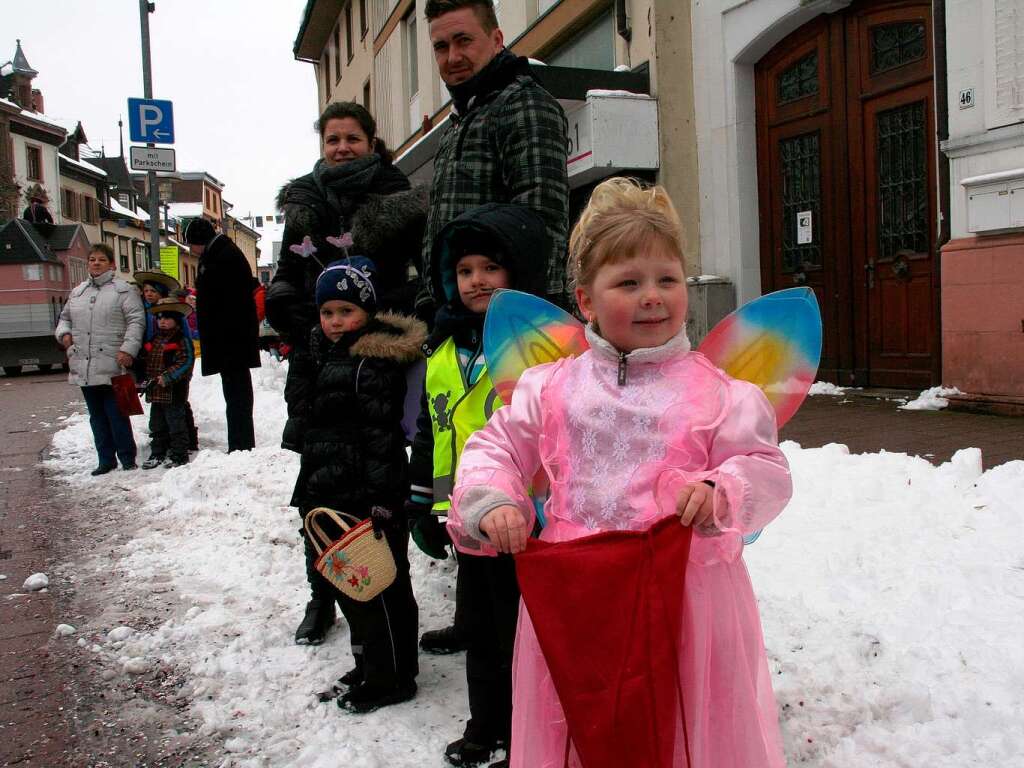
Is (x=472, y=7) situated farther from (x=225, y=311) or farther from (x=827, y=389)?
(x=827, y=389)

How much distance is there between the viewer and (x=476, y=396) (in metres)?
2.39

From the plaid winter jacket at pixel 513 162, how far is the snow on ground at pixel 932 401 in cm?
451

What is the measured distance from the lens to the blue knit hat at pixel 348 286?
313 cm

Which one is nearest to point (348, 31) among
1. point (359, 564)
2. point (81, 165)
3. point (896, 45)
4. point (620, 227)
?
point (896, 45)

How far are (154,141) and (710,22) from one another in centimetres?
707

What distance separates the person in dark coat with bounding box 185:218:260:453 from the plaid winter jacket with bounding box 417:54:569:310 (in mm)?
4236

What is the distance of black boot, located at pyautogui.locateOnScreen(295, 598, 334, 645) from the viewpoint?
345 centimetres

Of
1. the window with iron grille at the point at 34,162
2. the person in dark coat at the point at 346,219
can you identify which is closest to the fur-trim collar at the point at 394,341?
the person in dark coat at the point at 346,219

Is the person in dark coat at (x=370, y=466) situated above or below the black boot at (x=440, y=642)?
above

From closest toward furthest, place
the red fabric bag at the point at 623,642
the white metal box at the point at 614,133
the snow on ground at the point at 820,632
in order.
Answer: the red fabric bag at the point at 623,642, the snow on ground at the point at 820,632, the white metal box at the point at 614,133

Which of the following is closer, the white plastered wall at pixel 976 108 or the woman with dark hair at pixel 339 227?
the woman with dark hair at pixel 339 227

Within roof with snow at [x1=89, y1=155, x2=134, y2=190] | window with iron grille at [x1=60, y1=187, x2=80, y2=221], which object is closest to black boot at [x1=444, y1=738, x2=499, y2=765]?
window with iron grille at [x1=60, y1=187, x2=80, y2=221]

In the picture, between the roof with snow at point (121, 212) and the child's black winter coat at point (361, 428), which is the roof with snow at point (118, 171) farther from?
the child's black winter coat at point (361, 428)

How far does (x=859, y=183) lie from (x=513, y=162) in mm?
5723
